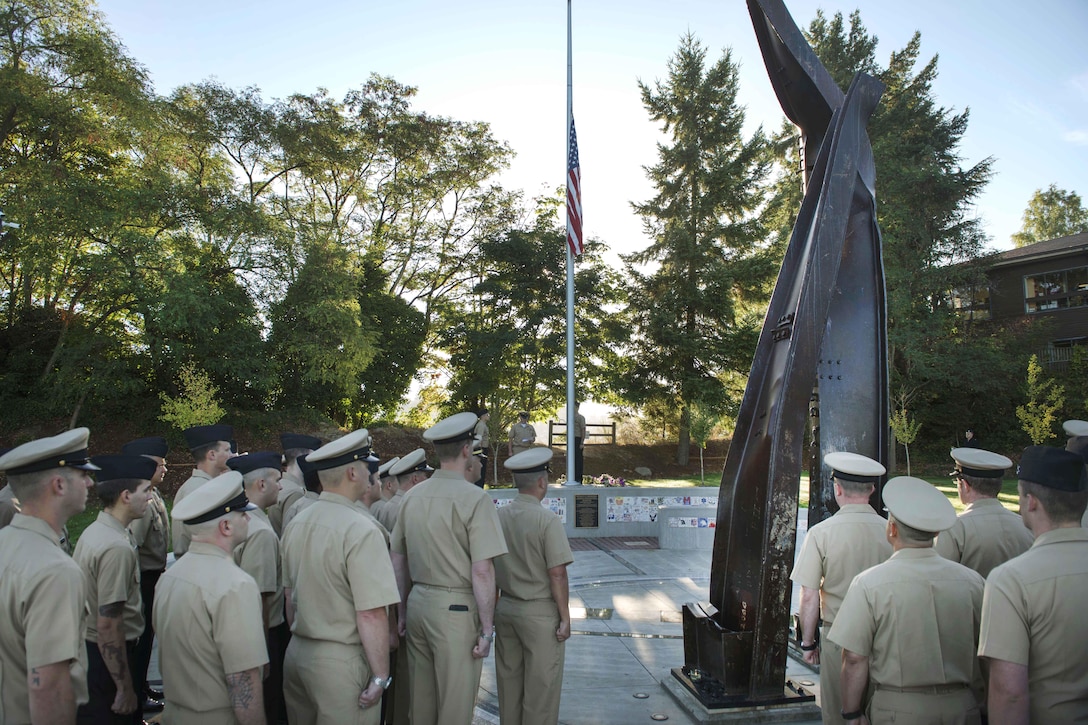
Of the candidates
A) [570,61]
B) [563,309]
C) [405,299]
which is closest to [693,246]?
[563,309]

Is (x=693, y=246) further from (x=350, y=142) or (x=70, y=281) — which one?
(x=70, y=281)

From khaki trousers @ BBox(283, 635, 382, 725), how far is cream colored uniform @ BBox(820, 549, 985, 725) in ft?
7.53

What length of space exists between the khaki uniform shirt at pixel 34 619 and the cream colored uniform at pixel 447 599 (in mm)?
1795

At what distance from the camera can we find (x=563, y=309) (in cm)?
2803

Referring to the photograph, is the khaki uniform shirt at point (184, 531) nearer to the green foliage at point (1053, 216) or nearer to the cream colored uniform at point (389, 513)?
the cream colored uniform at point (389, 513)

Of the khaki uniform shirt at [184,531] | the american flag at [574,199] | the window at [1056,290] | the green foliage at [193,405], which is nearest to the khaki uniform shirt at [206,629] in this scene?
the khaki uniform shirt at [184,531]

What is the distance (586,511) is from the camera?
13.9m

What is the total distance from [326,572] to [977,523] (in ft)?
12.2

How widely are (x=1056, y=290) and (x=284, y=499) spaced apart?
38.6 m

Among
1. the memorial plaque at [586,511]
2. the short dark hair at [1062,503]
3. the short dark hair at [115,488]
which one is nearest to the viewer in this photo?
the short dark hair at [1062,503]

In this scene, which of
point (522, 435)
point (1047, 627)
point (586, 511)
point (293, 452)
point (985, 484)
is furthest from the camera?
point (522, 435)

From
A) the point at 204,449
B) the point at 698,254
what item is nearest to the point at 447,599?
the point at 204,449

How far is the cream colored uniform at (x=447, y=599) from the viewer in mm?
4051

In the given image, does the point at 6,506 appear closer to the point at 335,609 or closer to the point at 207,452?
the point at 207,452
